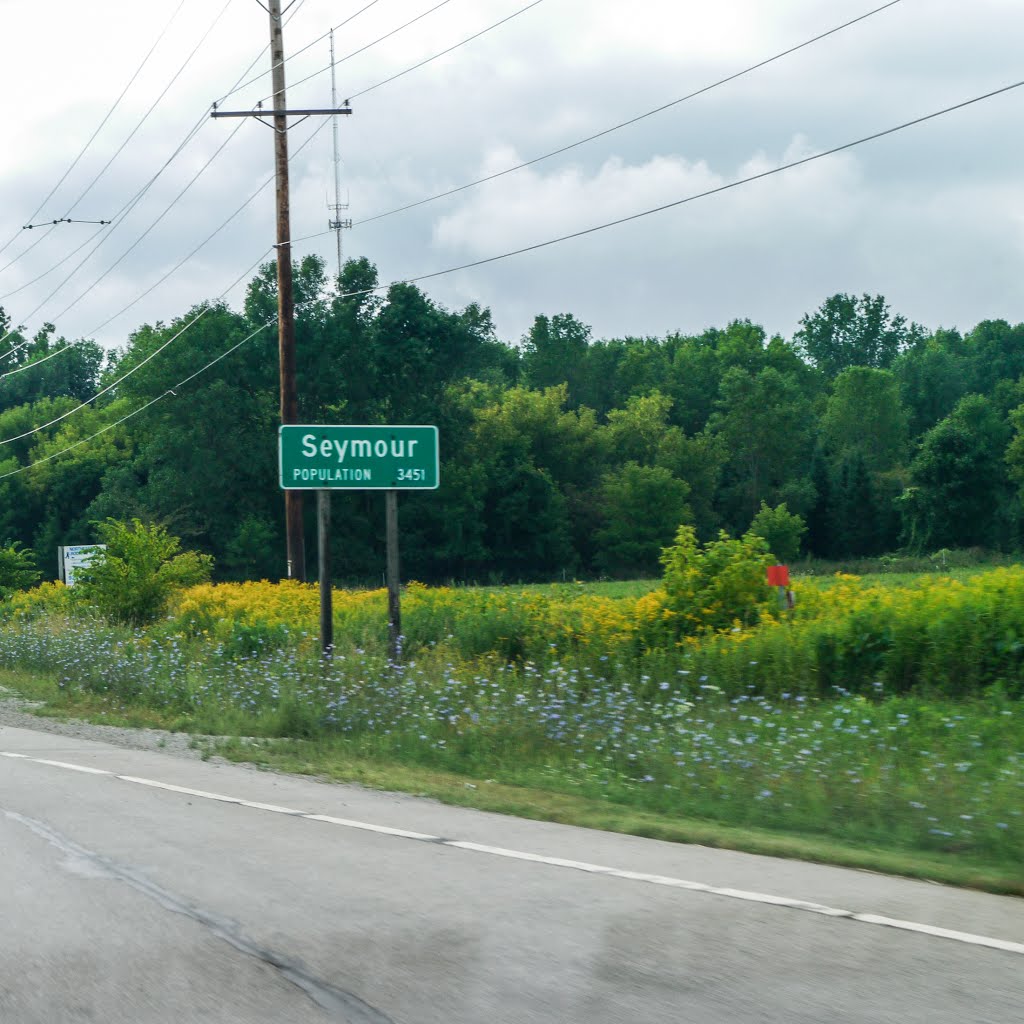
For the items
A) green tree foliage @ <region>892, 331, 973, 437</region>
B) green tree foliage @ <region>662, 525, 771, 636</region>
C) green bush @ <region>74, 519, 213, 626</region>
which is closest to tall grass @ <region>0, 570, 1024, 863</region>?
green tree foliage @ <region>662, 525, 771, 636</region>

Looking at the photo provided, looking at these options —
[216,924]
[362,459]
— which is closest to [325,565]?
[362,459]

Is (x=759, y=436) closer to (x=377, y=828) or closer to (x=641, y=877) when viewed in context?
(x=377, y=828)

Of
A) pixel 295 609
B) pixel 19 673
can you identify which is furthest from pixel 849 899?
pixel 19 673

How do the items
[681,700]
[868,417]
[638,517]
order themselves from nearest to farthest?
1. [681,700]
2. [638,517]
3. [868,417]

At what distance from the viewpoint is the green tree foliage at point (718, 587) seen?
20484 mm

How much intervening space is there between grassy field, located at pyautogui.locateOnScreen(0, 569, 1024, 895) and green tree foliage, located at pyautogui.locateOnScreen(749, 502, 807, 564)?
202 feet

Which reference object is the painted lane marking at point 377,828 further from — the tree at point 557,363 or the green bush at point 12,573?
the tree at point 557,363

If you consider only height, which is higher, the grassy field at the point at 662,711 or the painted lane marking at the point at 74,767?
the grassy field at the point at 662,711

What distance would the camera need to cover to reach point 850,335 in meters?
153

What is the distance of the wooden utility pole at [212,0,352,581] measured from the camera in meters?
27.8

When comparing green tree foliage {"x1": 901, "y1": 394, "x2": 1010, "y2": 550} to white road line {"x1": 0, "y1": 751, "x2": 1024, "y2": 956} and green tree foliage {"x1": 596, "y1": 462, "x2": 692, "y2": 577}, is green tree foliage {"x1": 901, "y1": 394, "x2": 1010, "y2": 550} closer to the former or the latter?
green tree foliage {"x1": 596, "y1": 462, "x2": 692, "y2": 577}

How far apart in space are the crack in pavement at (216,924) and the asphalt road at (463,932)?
2 cm

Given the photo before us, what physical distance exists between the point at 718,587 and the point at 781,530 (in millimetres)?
67693

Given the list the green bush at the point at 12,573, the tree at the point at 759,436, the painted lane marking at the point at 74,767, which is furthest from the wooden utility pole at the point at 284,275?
the tree at the point at 759,436
